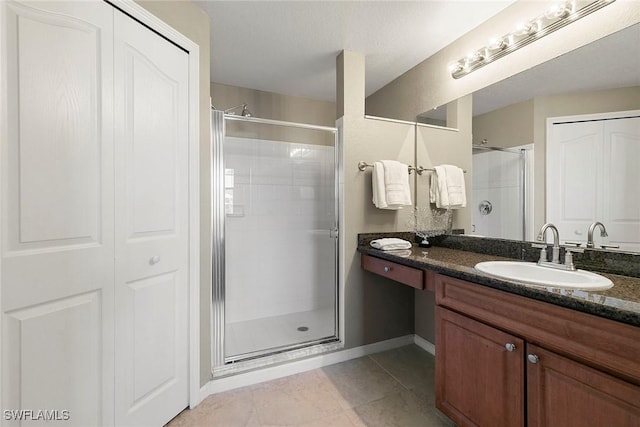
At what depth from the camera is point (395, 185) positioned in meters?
2.16

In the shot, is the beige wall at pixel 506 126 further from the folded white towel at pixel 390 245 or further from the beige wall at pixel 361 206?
the folded white towel at pixel 390 245

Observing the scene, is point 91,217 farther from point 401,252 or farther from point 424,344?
point 424,344

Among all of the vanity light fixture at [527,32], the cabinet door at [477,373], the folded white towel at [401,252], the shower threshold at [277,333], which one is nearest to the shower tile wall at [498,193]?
the folded white towel at [401,252]

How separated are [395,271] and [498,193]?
2.69ft

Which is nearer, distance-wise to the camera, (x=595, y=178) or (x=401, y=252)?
(x=595, y=178)

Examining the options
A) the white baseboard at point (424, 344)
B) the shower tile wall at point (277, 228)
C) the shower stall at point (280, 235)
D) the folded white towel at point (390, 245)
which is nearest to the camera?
the folded white towel at point (390, 245)

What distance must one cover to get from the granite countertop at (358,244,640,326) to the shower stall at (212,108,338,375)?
0.96 metres

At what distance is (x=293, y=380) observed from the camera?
1.96 m

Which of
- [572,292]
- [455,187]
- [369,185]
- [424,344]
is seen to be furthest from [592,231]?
[424,344]

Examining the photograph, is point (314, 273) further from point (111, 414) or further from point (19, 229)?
point (19, 229)

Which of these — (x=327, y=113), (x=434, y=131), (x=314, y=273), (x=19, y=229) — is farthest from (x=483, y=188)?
(x=19, y=229)

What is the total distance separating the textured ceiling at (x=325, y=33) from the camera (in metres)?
1.76

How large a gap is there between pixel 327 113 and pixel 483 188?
1922mm

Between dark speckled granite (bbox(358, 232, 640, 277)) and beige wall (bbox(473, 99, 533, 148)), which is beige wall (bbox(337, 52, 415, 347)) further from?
beige wall (bbox(473, 99, 533, 148))
